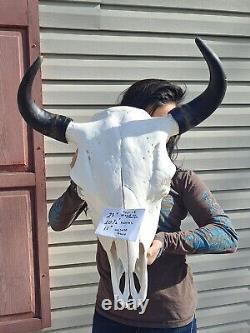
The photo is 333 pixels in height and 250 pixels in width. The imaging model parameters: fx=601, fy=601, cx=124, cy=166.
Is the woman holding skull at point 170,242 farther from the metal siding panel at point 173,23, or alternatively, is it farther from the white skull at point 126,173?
the metal siding panel at point 173,23

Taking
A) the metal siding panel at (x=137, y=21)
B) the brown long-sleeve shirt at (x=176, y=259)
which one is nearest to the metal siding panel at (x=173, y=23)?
the metal siding panel at (x=137, y=21)

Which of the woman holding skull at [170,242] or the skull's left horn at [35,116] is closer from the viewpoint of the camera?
the skull's left horn at [35,116]

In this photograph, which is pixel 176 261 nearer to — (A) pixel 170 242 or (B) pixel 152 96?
(A) pixel 170 242

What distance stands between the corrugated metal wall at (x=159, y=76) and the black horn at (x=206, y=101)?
147cm

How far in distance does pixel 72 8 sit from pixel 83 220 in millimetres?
1319

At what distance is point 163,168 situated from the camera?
89.4 inches

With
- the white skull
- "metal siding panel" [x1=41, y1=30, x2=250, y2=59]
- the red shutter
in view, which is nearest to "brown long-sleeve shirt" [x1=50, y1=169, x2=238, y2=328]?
the white skull

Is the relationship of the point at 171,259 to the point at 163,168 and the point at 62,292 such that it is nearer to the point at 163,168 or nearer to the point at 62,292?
the point at 163,168

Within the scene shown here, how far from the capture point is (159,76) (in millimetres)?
3906

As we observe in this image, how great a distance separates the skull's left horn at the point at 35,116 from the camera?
89.5 inches

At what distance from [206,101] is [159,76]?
161 cm

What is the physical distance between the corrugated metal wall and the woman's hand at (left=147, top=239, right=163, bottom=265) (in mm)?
1538

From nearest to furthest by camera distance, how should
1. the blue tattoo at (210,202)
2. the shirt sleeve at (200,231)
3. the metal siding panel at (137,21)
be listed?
the shirt sleeve at (200,231) < the blue tattoo at (210,202) < the metal siding panel at (137,21)

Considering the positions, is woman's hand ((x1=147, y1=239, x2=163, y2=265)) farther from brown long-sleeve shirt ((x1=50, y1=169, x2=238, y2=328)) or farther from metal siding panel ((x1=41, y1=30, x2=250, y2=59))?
metal siding panel ((x1=41, y1=30, x2=250, y2=59))
